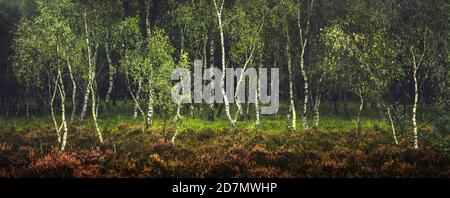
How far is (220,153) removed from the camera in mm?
23984

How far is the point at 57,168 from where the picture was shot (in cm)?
1908

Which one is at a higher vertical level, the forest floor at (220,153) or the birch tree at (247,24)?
the birch tree at (247,24)

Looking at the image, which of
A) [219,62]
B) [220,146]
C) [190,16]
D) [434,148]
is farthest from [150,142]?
[219,62]

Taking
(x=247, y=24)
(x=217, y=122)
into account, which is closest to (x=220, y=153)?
(x=217, y=122)

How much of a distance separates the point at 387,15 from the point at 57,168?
25.4 meters

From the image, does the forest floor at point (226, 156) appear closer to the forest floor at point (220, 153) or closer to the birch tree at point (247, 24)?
the forest floor at point (220, 153)

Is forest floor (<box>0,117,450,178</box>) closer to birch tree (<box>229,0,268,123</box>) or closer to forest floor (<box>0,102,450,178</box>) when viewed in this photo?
forest floor (<box>0,102,450,178</box>)

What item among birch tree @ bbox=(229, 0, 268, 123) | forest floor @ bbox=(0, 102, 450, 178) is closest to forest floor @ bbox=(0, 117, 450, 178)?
forest floor @ bbox=(0, 102, 450, 178)

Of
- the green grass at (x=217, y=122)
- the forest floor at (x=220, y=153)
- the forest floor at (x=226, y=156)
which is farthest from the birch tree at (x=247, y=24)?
the forest floor at (x=226, y=156)

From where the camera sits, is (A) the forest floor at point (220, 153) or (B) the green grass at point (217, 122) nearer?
(A) the forest floor at point (220, 153)

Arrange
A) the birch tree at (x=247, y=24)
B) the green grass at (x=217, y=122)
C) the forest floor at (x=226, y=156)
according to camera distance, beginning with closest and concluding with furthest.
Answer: the forest floor at (x=226, y=156) → the birch tree at (x=247, y=24) → the green grass at (x=217, y=122)

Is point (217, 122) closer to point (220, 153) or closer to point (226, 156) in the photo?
point (220, 153)

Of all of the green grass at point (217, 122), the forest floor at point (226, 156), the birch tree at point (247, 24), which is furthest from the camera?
the green grass at point (217, 122)

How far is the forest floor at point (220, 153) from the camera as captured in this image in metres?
19.1
